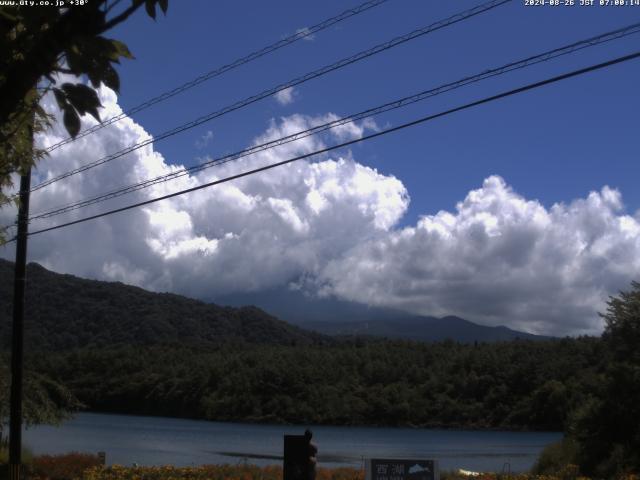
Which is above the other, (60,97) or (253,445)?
(60,97)

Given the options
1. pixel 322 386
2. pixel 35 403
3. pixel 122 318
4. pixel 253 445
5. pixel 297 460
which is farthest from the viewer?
pixel 122 318

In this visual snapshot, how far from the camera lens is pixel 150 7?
12.3 ft

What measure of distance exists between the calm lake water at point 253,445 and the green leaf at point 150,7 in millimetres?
30615

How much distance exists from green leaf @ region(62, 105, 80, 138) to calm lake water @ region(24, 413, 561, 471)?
99.3 ft

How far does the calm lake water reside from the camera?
41.6m


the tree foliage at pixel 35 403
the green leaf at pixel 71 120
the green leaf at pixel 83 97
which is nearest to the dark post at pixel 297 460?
the green leaf at pixel 71 120

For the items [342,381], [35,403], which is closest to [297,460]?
[35,403]

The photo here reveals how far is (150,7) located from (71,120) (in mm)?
665

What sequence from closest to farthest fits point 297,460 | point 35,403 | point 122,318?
point 297,460, point 35,403, point 122,318

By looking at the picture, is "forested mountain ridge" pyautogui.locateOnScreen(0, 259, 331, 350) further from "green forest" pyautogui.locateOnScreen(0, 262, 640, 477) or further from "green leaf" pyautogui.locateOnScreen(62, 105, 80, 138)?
"green leaf" pyautogui.locateOnScreen(62, 105, 80, 138)

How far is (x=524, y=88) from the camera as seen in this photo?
35.2 feet

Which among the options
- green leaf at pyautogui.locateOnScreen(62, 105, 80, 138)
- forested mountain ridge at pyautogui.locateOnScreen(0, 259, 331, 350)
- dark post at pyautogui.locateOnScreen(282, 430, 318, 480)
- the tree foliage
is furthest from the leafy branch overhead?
forested mountain ridge at pyautogui.locateOnScreen(0, 259, 331, 350)

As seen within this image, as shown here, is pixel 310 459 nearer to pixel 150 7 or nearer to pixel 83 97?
pixel 83 97

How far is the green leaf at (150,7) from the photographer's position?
3.71 meters
